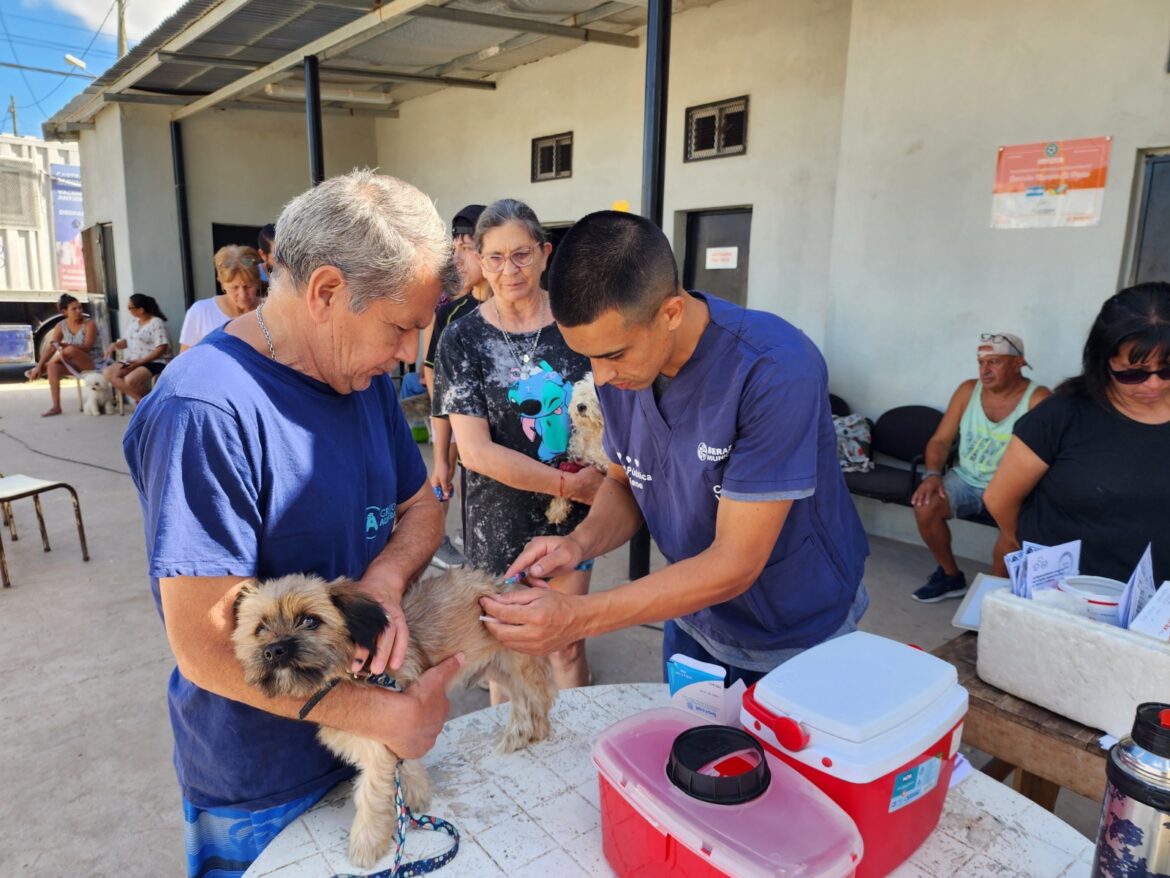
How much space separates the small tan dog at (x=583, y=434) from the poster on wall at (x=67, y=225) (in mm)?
27482

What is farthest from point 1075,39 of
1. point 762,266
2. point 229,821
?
point 229,821

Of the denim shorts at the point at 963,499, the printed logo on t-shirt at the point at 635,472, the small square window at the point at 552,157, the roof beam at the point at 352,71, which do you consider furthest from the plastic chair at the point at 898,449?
the roof beam at the point at 352,71

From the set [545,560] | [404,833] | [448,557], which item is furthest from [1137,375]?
[448,557]

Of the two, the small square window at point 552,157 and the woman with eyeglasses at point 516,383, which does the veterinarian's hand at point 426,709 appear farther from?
the small square window at point 552,157

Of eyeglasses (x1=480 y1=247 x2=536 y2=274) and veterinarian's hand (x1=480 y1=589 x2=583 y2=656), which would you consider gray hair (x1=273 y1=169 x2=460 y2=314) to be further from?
eyeglasses (x1=480 y1=247 x2=536 y2=274)

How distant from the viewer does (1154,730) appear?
3.65 feet

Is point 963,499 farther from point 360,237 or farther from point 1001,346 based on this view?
point 360,237

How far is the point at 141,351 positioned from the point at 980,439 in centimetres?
1128

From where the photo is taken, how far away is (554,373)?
2930 millimetres

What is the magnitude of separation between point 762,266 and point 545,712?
19.7ft

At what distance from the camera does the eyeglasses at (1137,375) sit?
2.44 meters

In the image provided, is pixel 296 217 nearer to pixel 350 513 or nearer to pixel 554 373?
pixel 350 513

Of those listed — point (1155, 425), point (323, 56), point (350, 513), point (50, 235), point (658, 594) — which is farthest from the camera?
point (50, 235)

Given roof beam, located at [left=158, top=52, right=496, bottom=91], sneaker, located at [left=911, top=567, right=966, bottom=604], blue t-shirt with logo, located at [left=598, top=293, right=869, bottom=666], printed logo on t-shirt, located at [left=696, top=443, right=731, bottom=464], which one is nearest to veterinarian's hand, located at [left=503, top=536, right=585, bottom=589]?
blue t-shirt with logo, located at [left=598, top=293, right=869, bottom=666]
